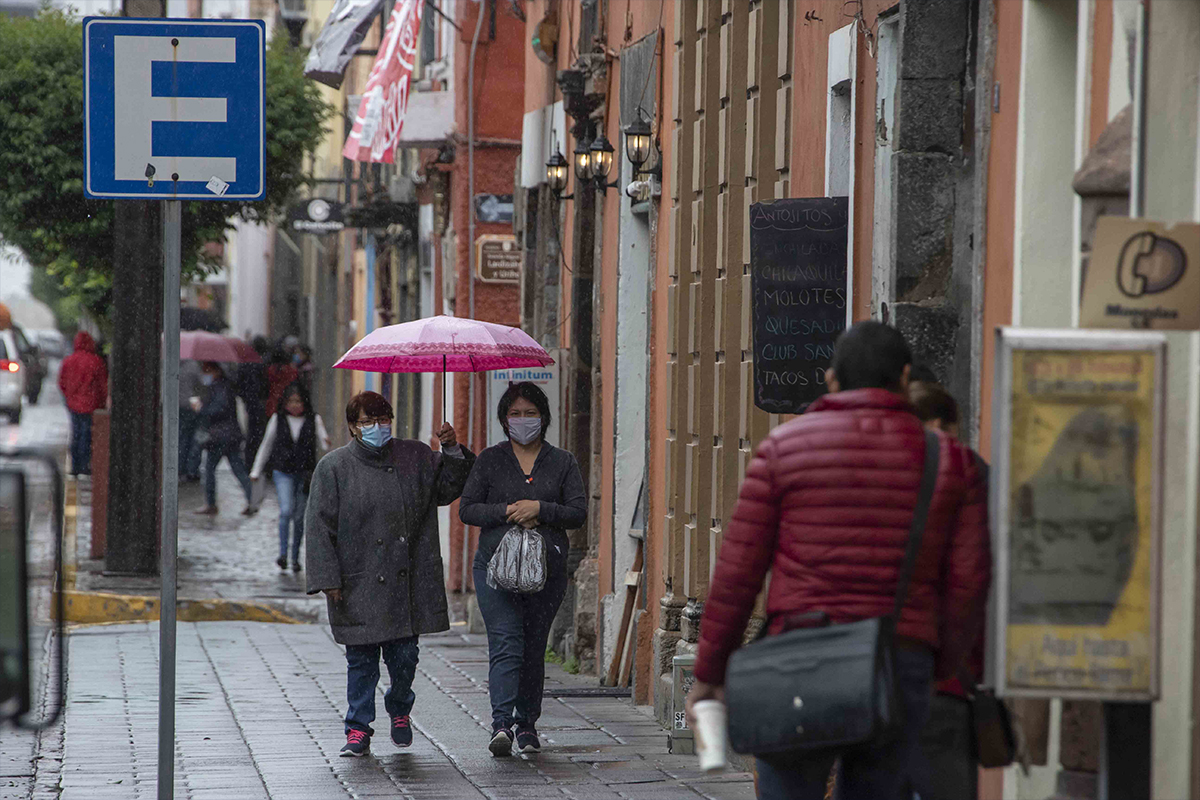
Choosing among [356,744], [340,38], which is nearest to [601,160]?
[356,744]

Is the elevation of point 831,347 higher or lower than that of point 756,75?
lower

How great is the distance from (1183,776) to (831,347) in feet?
12.0


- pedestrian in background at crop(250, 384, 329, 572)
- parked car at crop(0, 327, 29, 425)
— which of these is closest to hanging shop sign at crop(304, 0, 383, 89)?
pedestrian in background at crop(250, 384, 329, 572)

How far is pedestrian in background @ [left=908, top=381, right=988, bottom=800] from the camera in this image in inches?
202

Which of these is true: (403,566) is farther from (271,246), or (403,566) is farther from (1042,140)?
(271,246)

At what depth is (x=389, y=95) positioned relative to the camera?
58.2ft

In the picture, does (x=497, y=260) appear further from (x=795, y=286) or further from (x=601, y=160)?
(x=795, y=286)

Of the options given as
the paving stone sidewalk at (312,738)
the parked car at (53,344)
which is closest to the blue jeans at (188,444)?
the paving stone sidewalk at (312,738)

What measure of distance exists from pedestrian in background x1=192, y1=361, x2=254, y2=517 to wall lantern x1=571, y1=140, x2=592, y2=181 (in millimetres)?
9886

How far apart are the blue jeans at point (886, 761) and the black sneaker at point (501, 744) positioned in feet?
14.1

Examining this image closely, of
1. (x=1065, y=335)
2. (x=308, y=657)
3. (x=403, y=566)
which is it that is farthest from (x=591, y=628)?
(x=1065, y=335)

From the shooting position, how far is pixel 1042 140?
23.2ft

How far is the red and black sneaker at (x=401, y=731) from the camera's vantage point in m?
9.56

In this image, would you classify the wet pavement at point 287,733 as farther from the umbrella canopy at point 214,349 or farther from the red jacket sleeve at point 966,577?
the umbrella canopy at point 214,349
